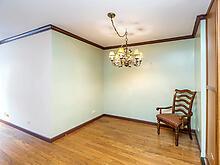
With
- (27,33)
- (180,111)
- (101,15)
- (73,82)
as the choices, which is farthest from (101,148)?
(27,33)

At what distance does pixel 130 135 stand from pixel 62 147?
1.47m

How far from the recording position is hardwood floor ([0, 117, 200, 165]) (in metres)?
2.34

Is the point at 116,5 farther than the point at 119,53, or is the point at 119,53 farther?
the point at 119,53

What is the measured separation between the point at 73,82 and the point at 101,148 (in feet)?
5.31

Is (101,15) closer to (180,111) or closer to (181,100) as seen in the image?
(181,100)

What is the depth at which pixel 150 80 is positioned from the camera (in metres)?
4.08

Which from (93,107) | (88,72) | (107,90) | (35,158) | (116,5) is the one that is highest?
(116,5)

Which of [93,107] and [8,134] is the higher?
[93,107]

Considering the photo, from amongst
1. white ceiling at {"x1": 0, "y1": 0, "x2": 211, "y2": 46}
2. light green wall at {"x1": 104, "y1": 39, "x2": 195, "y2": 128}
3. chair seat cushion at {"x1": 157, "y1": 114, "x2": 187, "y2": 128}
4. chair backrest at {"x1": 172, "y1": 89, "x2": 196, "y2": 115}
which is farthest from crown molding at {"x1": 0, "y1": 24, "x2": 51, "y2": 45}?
chair backrest at {"x1": 172, "y1": 89, "x2": 196, "y2": 115}

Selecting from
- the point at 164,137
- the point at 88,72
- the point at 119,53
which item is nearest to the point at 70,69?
the point at 88,72

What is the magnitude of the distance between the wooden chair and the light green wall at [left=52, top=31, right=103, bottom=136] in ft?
6.13

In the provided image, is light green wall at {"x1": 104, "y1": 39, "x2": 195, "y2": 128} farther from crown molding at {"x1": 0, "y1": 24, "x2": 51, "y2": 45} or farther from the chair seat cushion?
crown molding at {"x1": 0, "y1": 24, "x2": 51, "y2": 45}

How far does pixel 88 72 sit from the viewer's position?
4109mm

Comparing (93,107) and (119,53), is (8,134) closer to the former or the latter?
(93,107)
